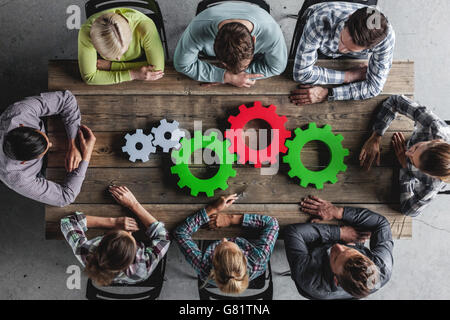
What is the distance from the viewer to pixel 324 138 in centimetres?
234

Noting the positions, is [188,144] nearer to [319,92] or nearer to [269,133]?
[269,133]

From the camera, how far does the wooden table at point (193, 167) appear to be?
7.70ft

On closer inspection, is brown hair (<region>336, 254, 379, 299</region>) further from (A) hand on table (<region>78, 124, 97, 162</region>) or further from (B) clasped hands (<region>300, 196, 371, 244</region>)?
(A) hand on table (<region>78, 124, 97, 162</region>)

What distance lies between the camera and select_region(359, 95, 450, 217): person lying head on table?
204 cm

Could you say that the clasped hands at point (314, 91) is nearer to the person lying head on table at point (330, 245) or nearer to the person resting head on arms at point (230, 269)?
the person lying head on table at point (330, 245)

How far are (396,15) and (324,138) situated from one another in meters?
1.89

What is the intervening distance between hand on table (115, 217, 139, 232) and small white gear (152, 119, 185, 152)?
554 millimetres

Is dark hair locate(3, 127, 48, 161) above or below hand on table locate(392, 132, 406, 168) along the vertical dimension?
above

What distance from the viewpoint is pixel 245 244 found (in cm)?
230

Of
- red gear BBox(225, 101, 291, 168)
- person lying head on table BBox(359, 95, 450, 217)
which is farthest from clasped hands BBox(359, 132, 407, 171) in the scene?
red gear BBox(225, 101, 291, 168)

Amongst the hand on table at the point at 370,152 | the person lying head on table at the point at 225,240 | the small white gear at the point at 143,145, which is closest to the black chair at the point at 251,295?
the person lying head on table at the point at 225,240

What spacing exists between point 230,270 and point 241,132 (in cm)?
93

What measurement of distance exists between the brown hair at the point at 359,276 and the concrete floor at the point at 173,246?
1.13 metres

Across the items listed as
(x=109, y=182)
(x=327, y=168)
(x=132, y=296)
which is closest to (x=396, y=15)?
(x=327, y=168)
